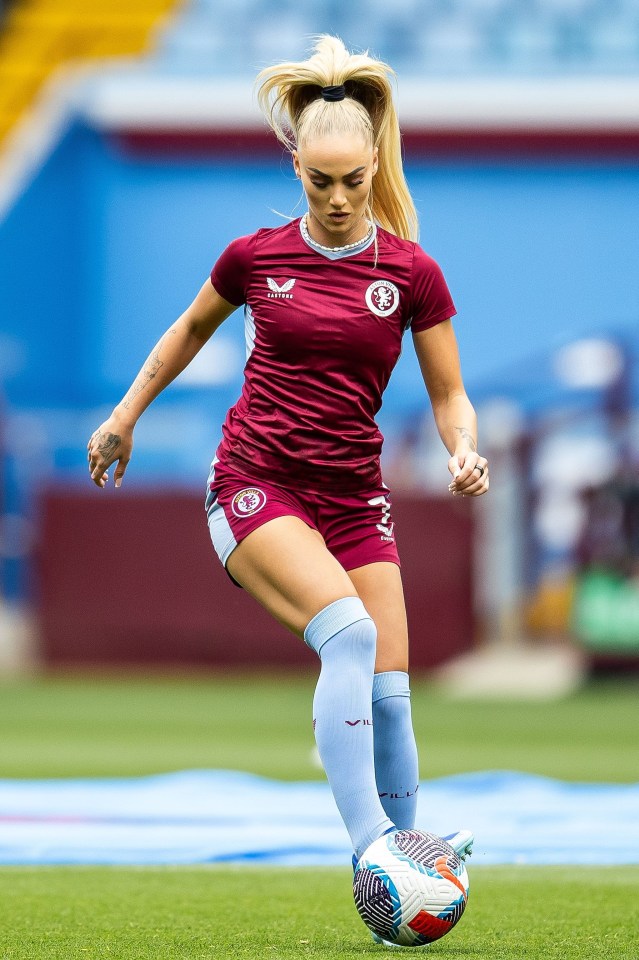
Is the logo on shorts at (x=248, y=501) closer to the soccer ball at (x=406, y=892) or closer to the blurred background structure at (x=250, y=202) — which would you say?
the soccer ball at (x=406, y=892)

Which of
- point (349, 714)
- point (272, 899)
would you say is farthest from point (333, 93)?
point (272, 899)

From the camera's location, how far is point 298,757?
25.7 feet

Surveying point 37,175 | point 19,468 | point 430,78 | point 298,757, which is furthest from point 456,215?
point 298,757

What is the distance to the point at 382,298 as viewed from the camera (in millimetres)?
3869

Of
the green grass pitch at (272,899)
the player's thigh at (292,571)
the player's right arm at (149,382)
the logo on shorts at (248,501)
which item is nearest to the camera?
the green grass pitch at (272,899)

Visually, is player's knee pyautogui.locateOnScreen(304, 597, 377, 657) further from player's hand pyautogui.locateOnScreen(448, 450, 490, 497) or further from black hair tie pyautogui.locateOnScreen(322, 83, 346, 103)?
black hair tie pyautogui.locateOnScreen(322, 83, 346, 103)

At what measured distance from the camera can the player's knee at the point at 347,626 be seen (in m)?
3.65

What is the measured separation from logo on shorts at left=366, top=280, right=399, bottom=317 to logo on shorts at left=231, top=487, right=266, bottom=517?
1.63 feet

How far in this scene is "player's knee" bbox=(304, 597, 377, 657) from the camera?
144 inches

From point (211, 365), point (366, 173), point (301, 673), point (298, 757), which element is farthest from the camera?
point (211, 365)

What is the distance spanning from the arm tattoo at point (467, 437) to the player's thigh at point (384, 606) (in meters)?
0.34

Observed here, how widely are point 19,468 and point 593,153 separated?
614cm

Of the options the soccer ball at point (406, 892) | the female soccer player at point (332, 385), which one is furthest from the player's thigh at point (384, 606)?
the soccer ball at point (406, 892)

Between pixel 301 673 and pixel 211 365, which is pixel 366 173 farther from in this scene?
pixel 211 365
